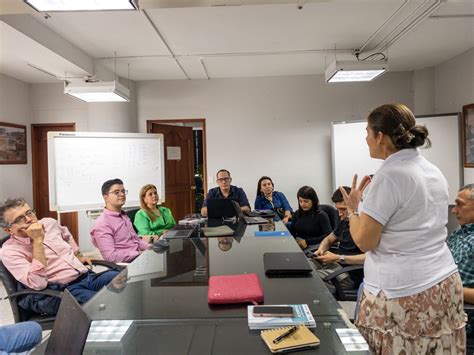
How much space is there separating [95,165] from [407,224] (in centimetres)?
421

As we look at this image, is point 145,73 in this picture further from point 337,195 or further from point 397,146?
point 397,146

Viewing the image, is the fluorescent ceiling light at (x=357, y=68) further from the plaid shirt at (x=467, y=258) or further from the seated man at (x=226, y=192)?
the plaid shirt at (x=467, y=258)

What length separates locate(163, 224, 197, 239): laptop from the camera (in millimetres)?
2523

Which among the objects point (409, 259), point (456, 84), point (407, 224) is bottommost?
point (409, 259)

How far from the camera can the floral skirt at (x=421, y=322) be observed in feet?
3.92

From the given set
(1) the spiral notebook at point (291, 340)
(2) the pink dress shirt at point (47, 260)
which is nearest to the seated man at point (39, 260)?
(2) the pink dress shirt at point (47, 260)

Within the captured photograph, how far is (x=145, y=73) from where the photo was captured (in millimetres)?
4953

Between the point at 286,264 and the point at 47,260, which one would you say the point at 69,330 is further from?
the point at 47,260

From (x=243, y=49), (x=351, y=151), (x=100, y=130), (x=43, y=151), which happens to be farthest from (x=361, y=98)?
(x=43, y=151)

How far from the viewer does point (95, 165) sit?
4.58 metres

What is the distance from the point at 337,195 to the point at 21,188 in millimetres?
4386

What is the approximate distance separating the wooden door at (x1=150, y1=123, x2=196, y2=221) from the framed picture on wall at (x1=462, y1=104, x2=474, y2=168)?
13.0 feet

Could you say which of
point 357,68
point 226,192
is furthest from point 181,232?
point 357,68

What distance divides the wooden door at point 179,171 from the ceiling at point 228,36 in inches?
42.1
